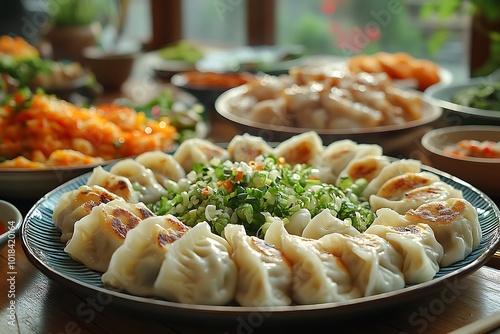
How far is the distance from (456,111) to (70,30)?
160 inches

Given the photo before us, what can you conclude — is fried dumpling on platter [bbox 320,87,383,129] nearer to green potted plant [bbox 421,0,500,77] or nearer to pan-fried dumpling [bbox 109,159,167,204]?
pan-fried dumpling [bbox 109,159,167,204]

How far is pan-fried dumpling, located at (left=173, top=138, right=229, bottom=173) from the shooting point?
7.04ft

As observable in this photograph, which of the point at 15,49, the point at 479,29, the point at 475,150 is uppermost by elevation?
the point at 479,29

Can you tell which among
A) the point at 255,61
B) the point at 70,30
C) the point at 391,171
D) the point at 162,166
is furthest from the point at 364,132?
the point at 70,30

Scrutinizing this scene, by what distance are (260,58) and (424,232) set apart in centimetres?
318

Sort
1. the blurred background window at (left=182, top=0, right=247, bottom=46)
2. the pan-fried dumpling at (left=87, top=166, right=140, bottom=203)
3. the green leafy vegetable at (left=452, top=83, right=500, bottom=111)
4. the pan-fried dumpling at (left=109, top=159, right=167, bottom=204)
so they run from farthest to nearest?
1. the blurred background window at (left=182, top=0, right=247, bottom=46)
2. the green leafy vegetable at (left=452, top=83, right=500, bottom=111)
3. the pan-fried dumpling at (left=109, top=159, right=167, bottom=204)
4. the pan-fried dumpling at (left=87, top=166, right=140, bottom=203)

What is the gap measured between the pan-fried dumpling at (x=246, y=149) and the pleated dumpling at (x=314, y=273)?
676mm

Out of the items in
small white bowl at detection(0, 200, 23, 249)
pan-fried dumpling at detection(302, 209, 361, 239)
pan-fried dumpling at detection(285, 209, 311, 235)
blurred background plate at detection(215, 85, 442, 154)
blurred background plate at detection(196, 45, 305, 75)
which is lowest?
blurred background plate at detection(196, 45, 305, 75)

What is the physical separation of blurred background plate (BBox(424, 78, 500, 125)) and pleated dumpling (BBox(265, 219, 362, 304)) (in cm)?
154

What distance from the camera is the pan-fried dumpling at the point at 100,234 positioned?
1520mm

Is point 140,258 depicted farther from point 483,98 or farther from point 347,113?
point 483,98

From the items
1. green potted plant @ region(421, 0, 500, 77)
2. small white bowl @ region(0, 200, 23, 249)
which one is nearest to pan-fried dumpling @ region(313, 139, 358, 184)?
small white bowl @ region(0, 200, 23, 249)

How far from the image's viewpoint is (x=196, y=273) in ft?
4.43

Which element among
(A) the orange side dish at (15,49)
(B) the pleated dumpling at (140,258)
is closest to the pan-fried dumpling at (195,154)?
(B) the pleated dumpling at (140,258)
